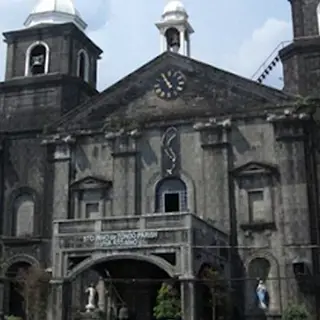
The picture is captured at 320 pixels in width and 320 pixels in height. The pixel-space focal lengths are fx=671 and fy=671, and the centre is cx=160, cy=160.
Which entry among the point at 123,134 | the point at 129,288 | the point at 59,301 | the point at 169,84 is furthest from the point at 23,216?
the point at 169,84

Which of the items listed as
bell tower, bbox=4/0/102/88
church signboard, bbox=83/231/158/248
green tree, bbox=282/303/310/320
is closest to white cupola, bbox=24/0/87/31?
bell tower, bbox=4/0/102/88

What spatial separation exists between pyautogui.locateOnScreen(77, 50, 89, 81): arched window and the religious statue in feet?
51.3

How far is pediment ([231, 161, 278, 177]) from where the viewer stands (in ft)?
98.0

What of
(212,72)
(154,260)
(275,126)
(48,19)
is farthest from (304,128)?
(48,19)

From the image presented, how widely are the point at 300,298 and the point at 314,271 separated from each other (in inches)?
49.9

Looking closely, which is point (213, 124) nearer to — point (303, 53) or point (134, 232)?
point (303, 53)

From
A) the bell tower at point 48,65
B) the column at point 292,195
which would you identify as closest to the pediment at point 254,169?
the column at point 292,195

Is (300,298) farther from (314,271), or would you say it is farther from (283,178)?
(283,178)

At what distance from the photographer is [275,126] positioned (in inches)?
1195

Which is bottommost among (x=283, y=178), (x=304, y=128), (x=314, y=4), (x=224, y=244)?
(x=224, y=244)

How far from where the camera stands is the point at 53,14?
3769 centimetres

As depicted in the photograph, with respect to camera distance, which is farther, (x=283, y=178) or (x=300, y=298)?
(x=283, y=178)

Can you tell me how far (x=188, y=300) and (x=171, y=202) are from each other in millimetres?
7781

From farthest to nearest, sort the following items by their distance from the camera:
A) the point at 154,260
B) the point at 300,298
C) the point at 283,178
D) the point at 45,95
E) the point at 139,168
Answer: the point at 45,95 < the point at 139,168 < the point at 283,178 < the point at 300,298 < the point at 154,260
